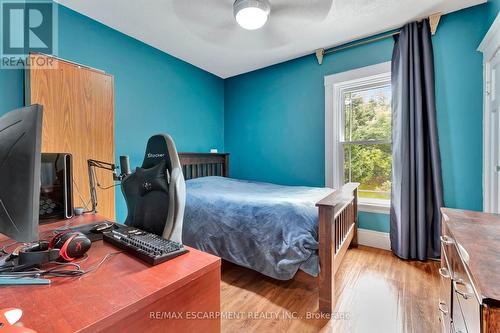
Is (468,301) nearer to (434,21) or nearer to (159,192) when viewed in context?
(159,192)

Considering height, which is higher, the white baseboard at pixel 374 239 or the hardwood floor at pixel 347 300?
the white baseboard at pixel 374 239

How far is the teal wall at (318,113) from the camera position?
2.21 metres

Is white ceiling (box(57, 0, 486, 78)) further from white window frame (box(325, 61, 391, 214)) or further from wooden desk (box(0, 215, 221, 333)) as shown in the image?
wooden desk (box(0, 215, 221, 333))

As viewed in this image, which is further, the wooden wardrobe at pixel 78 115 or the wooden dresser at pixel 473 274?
the wooden wardrobe at pixel 78 115

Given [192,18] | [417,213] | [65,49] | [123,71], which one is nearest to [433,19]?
[417,213]

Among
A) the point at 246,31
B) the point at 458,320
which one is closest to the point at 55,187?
the point at 458,320

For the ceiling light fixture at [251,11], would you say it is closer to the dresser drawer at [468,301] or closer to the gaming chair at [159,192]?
the gaming chair at [159,192]

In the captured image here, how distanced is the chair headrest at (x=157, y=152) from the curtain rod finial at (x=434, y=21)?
2.84m

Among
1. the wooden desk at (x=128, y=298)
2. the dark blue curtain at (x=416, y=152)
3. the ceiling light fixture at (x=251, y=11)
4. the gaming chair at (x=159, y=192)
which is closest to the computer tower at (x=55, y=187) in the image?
the gaming chair at (x=159, y=192)

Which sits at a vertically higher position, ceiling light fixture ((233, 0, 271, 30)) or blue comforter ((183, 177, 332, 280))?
ceiling light fixture ((233, 0, 271, 30))

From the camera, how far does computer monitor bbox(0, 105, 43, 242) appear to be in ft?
1.86

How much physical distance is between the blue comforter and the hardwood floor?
0.71 ft

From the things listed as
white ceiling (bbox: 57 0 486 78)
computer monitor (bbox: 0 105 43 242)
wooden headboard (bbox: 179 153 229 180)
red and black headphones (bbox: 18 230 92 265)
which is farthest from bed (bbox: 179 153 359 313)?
white ceiling (bbox: 57 0 486 78)

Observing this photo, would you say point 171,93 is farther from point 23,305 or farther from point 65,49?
point 23,305
